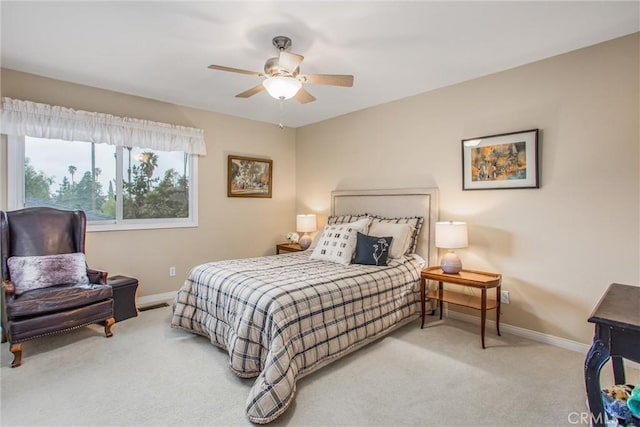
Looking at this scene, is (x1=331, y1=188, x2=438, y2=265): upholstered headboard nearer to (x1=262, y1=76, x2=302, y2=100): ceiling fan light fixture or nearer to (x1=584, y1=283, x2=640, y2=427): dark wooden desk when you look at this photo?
(x1=262, y1=76, x2=302, y2=100): ceiling fan light fixture

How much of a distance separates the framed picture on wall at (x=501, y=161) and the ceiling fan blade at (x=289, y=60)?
2020mm

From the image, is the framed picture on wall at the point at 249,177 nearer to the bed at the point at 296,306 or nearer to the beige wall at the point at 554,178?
the bed at the point at 296,306

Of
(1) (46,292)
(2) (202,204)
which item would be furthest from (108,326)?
(2) (202,204)

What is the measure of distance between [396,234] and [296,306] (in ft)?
5.53

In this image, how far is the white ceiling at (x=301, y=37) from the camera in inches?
87.6

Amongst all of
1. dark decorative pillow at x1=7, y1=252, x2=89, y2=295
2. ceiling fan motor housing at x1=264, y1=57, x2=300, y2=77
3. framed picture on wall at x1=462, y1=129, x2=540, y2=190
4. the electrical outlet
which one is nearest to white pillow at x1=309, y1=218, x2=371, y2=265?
framed picture on wall at x1=462, y1=129, x2=540, y2=190

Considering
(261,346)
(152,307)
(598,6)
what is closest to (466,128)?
(598,6)

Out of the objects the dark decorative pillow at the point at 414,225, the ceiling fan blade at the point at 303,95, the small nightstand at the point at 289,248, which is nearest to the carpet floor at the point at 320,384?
the dark decorative pillow at the point at 414,225

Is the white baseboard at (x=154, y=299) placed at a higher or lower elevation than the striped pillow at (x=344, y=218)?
lower

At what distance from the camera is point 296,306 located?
7.72 ft

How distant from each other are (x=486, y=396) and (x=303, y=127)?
4.43 meters

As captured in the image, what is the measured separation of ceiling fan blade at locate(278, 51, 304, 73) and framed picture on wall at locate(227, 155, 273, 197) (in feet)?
8.56

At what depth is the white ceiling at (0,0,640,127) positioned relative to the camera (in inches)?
87.6

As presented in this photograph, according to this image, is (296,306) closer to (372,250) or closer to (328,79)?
(372,250)
